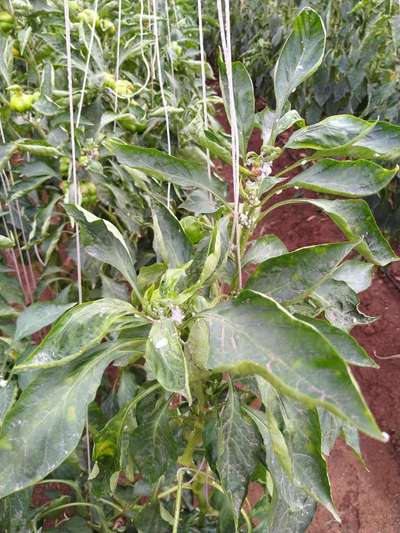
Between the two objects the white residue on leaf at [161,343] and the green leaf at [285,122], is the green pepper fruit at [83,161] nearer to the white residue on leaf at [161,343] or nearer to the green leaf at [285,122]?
the green leaf at [285,122]

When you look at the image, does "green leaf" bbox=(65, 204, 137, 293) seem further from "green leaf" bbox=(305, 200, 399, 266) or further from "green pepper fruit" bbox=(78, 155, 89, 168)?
"green pepper fruit" bbox=(78, 155, 89, 168)

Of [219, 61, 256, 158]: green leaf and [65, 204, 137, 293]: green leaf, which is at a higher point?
[219, 61, 256, 158]: green leaf

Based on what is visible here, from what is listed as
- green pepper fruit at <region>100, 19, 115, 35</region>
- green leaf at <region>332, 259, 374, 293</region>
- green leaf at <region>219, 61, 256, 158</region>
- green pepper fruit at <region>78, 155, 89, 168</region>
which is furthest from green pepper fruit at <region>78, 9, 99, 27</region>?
green leaf at <region>332, 259, 374, 293</region>

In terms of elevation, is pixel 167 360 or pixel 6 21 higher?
pixel 6 21

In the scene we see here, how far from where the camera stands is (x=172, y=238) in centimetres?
77

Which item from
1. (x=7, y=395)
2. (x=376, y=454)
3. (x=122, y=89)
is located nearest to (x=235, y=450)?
(x=7, y=395)

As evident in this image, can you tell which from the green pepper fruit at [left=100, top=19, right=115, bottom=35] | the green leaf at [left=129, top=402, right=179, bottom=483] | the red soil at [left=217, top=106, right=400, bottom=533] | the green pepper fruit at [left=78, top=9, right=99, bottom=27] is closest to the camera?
the green leaf at [left=129, top=402, right=179, bottom=483]

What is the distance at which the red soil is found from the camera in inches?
66.8

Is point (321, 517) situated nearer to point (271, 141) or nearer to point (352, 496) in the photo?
point (352, 496)

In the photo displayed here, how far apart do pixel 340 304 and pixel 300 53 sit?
39 cm

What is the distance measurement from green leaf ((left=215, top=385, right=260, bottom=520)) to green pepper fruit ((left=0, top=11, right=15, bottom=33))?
111cm

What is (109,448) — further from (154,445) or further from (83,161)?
(83,161)

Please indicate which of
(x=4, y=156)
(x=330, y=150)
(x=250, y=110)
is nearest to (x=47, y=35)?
(x=4, y=156)

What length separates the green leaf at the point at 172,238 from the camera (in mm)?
762
